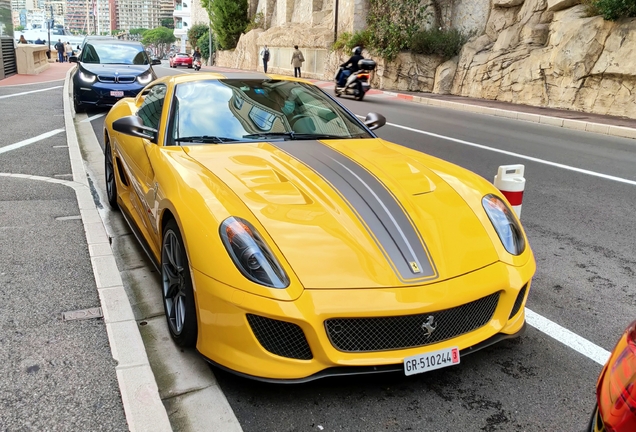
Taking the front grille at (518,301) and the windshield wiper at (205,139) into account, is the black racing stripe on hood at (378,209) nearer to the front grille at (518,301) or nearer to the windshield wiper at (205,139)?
the windshield wiper at (205,139)

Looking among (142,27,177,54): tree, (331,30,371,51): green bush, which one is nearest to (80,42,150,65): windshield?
(331,30,371,51): green bush

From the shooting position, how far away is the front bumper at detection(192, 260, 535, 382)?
100 inches

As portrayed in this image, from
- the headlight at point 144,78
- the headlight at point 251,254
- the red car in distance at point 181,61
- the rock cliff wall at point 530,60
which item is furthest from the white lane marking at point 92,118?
the red car in distance at point 181,61

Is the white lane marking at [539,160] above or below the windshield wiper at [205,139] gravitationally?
below

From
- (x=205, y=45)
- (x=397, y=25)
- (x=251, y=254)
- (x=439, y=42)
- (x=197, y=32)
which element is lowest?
(x=251, y=254)

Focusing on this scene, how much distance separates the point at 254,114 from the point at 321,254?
1.86 meters

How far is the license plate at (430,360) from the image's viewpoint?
2.62 metres

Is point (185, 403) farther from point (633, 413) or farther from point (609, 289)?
point (609, 289)

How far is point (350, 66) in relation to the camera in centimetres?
2044

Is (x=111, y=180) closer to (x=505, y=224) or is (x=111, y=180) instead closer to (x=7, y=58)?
(x=505, y=224)

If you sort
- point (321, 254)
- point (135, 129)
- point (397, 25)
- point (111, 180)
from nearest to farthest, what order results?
point (321, 254)
point (135, 129)
point (111, 180)
point (397, 25)

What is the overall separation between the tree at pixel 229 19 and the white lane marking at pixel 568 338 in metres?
58.9

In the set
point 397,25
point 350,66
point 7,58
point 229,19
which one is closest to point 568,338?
point 350,66

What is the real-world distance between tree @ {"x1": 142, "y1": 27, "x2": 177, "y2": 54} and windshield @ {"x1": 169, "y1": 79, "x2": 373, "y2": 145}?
164163 mm
